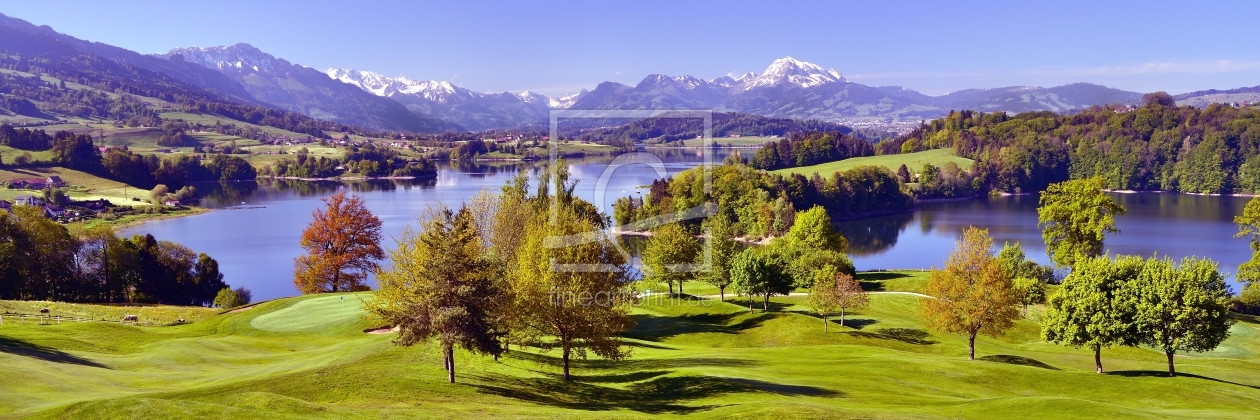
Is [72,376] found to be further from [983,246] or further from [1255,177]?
[1255,177]

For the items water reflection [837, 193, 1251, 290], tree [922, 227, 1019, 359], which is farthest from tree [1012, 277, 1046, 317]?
water reflection [837, 193, 1251, 290]

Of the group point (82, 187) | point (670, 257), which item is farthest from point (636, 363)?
point (82, 187)

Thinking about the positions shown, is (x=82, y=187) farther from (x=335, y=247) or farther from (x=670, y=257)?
(x=670, y=257)

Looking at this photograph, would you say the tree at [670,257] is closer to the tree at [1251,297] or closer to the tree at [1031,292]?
the tree at [1031,292]

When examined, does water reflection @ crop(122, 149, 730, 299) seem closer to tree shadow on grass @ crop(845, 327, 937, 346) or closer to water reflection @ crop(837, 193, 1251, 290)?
water reflection @ crop(837, 193, 1251, 290)

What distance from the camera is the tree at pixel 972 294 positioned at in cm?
4244

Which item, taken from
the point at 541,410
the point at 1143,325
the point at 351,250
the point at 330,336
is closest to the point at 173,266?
the point at 351,250

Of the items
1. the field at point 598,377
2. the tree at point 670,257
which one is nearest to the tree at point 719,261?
the tree at point 670,257

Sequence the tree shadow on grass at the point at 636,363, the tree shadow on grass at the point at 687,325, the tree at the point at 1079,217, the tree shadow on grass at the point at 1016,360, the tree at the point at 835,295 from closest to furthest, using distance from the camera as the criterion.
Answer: the tree shadow on grass at the point at 636,363
the tree shadow on grass at the point at 1016,360
the tree shadow on grass at the point at 687,325
the tree at the point at 835,295
the tree at the point at 1079,217

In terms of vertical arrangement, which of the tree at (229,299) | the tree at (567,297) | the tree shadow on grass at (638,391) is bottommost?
the tree at (229,299)

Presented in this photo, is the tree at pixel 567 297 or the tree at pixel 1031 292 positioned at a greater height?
the tree at pixel 567 297

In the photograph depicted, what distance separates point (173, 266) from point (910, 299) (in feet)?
248

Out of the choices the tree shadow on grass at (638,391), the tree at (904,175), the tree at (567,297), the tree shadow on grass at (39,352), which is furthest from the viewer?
the tree at (904,175)

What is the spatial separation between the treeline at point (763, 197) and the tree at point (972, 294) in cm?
7436
